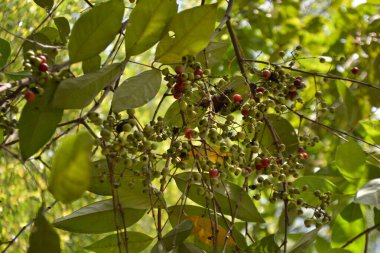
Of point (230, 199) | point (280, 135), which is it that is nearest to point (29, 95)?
point (230, 199)

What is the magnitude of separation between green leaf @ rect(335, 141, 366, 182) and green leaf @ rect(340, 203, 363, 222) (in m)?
0.07

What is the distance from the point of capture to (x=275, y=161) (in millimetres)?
1001

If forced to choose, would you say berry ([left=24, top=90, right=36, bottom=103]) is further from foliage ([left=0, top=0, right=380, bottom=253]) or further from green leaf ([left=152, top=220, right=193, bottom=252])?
green leaf ([left=152, top=220, right=193, bottom=252])

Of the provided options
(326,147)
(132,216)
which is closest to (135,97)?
(132,216)

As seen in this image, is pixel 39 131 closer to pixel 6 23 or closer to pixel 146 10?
pixel 146 10

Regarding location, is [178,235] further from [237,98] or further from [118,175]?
[237,98]

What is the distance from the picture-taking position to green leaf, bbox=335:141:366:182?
3.52 ft

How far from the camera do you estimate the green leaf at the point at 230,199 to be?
3.10ft

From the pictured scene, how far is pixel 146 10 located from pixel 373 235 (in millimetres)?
734

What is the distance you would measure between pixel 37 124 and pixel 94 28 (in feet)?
0.51

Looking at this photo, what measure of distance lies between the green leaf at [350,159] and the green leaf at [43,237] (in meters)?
0.61

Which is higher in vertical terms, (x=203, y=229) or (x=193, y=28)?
(x=193, y=28)

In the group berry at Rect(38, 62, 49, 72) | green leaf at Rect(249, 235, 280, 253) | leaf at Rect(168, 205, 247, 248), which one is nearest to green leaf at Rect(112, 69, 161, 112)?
berry at Rect(38, 62, 49, 72)

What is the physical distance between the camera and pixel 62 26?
1090 mm
